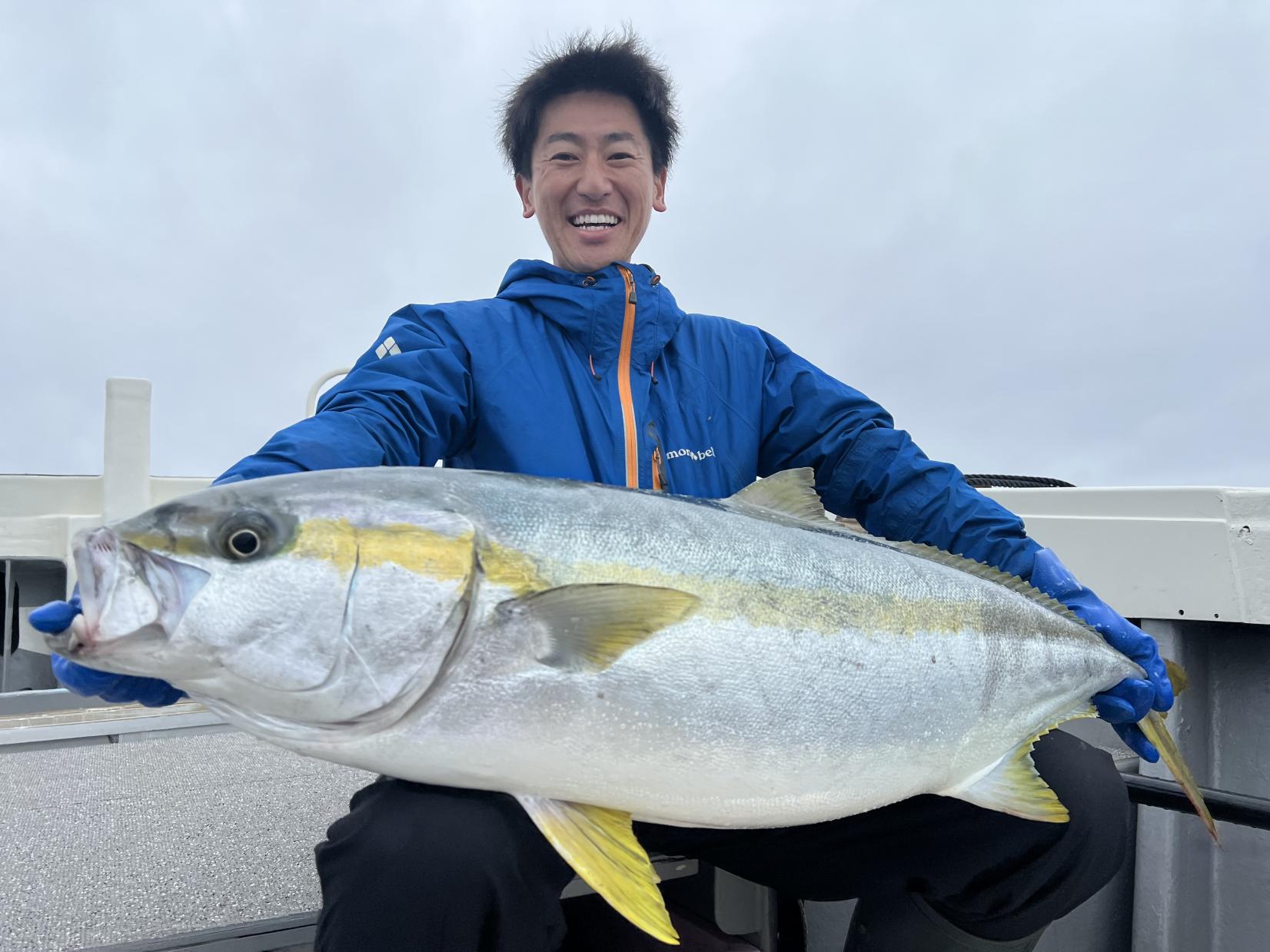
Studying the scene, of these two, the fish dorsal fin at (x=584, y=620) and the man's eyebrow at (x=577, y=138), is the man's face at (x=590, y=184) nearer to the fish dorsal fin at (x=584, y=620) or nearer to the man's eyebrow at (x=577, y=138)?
the man's eyebrow at (x=577, y=138)

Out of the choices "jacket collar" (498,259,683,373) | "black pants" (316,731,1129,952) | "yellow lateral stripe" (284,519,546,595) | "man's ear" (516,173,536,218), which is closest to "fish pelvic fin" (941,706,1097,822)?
"black pants" (316,731,1129,952)

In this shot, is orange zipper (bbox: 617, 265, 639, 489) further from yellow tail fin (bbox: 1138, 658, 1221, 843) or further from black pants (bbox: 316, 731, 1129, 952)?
yellow tail fin (bbox: 1138, 658, 1221, 843)

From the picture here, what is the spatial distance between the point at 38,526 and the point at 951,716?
8665mm

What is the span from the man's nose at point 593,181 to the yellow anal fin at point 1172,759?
1857 mm

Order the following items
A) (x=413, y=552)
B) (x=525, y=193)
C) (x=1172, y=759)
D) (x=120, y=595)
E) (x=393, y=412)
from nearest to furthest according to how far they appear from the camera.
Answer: (x=120, y=595)
(x=413, y=552)
(x=393, y=412)
(x=1172, y=759)
(x=525, y=193)

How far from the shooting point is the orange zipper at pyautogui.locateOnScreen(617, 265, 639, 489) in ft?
6.90

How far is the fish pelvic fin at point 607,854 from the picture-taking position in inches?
47.9

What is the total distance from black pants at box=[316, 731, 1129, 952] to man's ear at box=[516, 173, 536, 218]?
1809 mm

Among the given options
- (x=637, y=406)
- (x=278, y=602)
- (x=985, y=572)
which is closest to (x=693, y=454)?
(x=637, y=406)

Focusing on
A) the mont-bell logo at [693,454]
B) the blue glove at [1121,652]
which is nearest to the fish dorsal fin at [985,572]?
the blue glove at [1121,652]

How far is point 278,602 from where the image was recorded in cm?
115

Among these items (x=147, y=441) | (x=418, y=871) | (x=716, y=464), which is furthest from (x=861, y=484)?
(x=147, y=441)

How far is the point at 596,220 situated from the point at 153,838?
1.95 m

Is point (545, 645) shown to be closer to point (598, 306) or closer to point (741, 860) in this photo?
point (741, 860)
